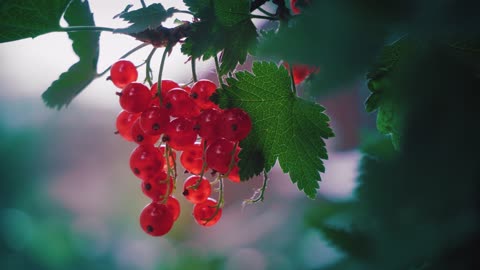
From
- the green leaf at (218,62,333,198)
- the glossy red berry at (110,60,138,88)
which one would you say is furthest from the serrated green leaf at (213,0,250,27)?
the glossy red berry at (110,60,138,88)

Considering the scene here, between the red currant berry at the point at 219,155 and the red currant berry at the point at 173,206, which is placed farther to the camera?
the red currant berry at the point at 173,206

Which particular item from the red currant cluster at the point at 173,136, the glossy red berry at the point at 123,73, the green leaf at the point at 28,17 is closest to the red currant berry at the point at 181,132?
the red currant cluster at the point at 173,136

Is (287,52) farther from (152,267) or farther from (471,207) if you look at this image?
(152,267)

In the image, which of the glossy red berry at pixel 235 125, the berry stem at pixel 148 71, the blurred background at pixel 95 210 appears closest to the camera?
the glossy red berry at pixel 235 125

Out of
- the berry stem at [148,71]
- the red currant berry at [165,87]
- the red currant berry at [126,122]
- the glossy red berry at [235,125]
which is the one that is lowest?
the glossy red berry at [235,125]

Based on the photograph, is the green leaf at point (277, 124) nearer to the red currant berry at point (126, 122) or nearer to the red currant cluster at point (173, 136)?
the red currant cluster at point (173, 136)

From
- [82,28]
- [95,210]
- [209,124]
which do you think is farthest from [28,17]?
[95,210]

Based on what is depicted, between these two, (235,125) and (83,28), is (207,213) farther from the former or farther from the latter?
(83,28)
